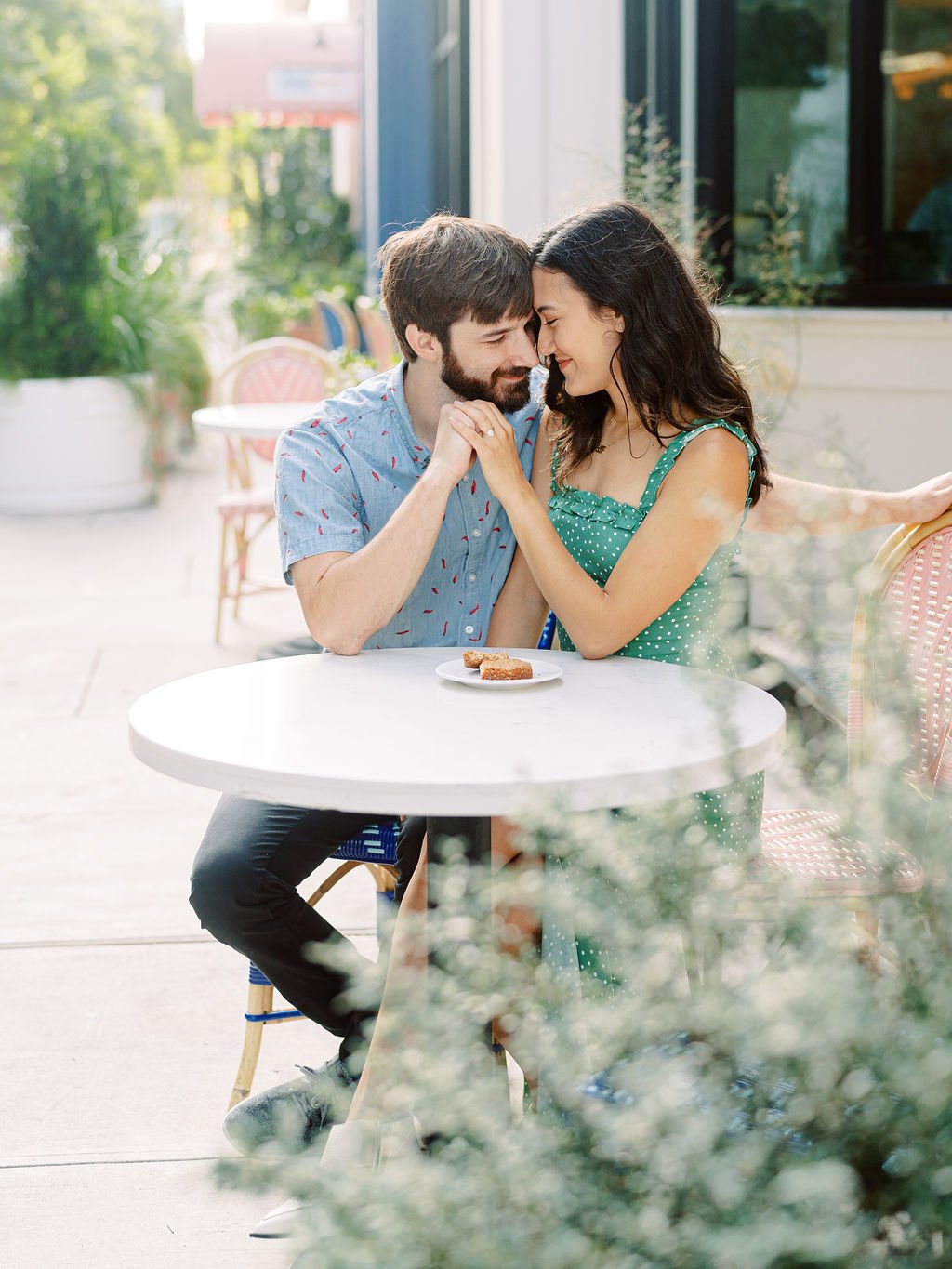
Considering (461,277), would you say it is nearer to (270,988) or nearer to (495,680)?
(495,680)

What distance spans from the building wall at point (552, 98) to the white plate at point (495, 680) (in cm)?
357

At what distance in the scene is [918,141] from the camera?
492cm

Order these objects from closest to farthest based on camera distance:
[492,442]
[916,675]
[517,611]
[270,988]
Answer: [916,675] < [492,442] < [270,988] < [517,611]

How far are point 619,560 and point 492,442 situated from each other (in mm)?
278

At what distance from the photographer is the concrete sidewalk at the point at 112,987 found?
2217 millimetres

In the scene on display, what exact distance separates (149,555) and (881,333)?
166 inches

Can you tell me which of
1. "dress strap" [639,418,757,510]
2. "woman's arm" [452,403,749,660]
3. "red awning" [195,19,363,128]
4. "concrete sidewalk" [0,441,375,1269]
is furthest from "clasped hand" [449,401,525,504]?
"red awning" [195,19,363,128]

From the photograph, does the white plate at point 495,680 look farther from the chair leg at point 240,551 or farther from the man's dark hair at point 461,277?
the chair leg at point 240,551

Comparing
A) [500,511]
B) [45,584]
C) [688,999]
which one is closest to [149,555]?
[45,584]

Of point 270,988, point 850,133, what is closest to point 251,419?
point 850,133

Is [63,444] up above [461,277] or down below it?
below

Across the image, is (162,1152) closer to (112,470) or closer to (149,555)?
(149,555)

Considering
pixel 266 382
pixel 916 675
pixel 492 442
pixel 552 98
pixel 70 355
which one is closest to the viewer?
pixel 916 675

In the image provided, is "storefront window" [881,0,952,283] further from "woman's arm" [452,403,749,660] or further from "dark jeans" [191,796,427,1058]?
"dark jeans" [191,796,427,1058]
